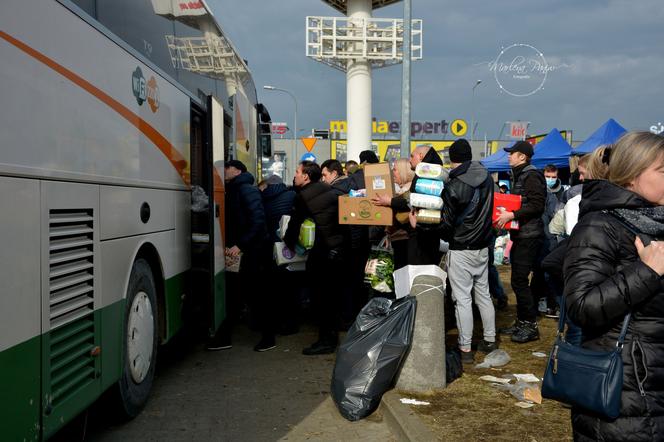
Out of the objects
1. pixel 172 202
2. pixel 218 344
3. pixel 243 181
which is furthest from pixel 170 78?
pixel 218 344

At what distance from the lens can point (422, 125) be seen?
249ft

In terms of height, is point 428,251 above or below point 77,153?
below

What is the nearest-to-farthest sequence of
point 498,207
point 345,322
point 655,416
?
point 655,416, point 498,207, point 345,322

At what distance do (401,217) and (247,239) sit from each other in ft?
5.64

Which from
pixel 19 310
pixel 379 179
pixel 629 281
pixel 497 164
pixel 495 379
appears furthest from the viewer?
pixel 497 164

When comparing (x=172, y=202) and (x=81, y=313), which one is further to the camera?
(x=172, y=202)

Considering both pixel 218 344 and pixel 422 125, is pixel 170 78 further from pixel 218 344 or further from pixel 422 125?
pixel 422 125

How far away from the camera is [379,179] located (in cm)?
620

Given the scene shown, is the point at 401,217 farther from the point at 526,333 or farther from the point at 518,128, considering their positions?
the point at 518,128

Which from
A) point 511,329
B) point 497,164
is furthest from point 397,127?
point 511,329

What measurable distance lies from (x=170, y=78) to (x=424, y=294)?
2.89 meters

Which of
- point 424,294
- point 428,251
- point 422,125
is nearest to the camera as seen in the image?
point 424,294

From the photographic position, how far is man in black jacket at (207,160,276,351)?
6.80 metres

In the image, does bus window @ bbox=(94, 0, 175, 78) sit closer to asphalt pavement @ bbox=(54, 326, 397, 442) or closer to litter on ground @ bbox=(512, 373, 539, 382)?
asphalt pavement @ bbox=(54, 326, 397, 442)
